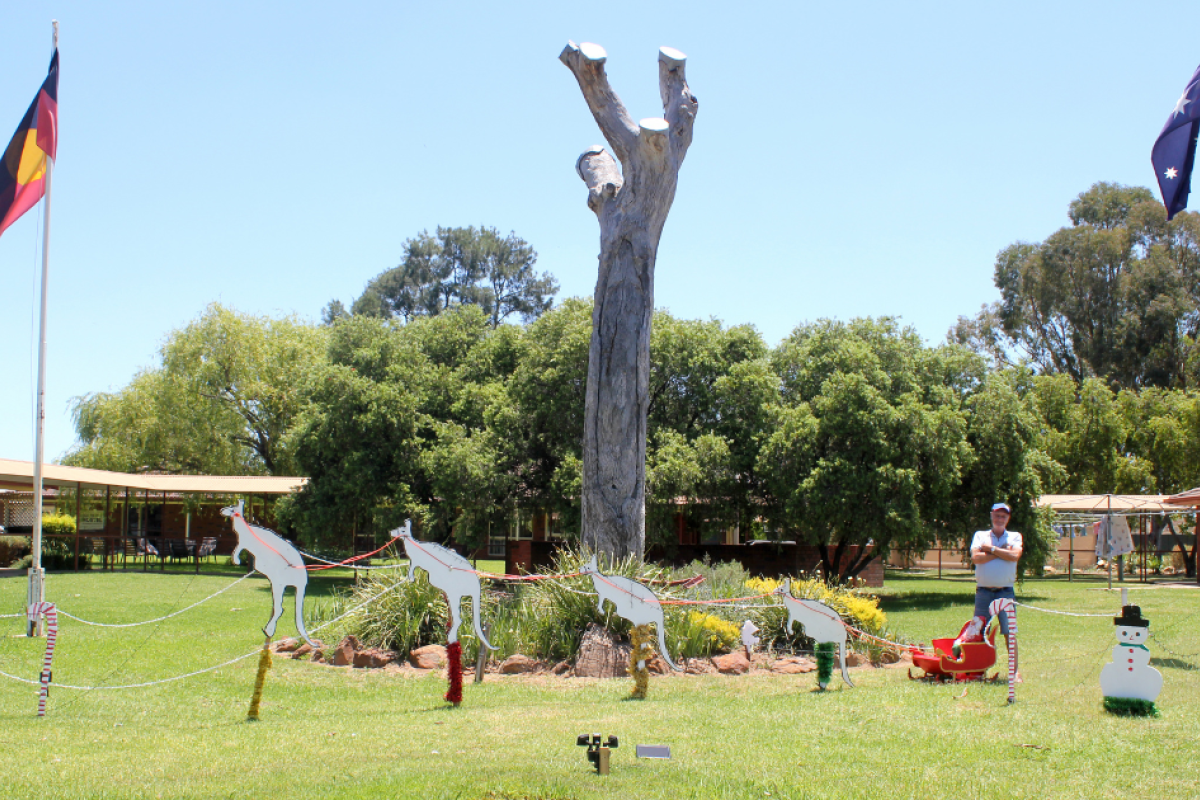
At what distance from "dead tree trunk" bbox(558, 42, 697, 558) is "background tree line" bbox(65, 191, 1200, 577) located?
244 inches

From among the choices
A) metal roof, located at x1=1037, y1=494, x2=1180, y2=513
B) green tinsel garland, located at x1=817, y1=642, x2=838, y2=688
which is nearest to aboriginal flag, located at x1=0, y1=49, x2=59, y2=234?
green tinsel garland, located at x1=817, y1=642, x2=838, y2=688

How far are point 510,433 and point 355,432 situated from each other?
457 centimetres

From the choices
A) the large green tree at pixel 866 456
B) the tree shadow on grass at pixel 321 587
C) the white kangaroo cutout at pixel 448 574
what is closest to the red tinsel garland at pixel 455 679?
the white kangaroo cutout at pixel 448 574

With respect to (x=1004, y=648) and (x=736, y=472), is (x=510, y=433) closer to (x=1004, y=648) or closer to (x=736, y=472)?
(x=736, y=472)

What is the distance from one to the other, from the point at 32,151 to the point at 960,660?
492 inches

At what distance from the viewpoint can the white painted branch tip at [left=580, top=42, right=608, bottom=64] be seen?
1272cm

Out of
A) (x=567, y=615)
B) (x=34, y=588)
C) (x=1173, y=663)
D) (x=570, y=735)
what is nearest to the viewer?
(x=570, y=735)

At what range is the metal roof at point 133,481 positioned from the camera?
2620 cm

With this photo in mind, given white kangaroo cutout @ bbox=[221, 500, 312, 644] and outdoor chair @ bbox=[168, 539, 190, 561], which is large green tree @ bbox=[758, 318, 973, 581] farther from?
outdoor chair @ bbox=[168, 539, 190, 561]

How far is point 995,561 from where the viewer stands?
8828 millimetres

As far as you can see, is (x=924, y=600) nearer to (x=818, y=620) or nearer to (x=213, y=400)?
(x=818, y=620)

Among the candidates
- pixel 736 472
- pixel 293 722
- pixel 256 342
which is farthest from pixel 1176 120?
pixel 256 342

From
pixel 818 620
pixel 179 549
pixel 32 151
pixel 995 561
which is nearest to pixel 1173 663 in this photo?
pixel 995 561

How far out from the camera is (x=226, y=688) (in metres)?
9.12
